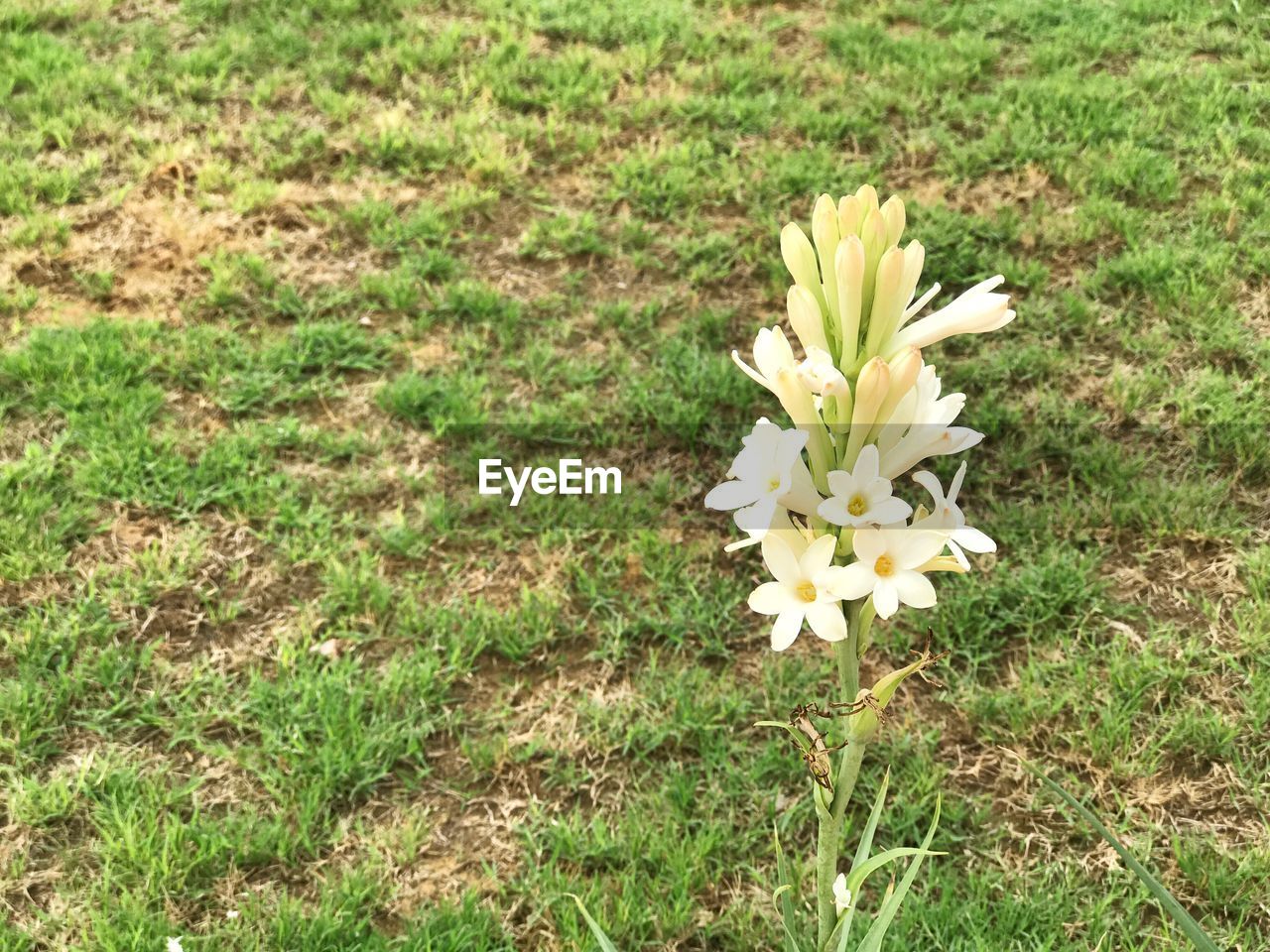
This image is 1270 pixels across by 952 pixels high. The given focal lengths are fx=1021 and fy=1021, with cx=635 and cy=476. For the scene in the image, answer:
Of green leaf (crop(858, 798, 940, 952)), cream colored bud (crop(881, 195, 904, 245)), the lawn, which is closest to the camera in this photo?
cream colored bud (crop(881, 195, 904, 245))

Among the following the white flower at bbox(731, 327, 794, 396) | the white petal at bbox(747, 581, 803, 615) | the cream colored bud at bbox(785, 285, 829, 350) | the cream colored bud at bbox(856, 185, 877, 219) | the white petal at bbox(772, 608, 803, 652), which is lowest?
the white petal at bbox(772, 608, 803, 652)

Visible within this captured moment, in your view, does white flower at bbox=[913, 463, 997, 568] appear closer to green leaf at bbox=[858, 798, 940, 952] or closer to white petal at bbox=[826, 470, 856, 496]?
white petal at bbox=[826, 470, 856, 496]

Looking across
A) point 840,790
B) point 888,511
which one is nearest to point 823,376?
point 888,511

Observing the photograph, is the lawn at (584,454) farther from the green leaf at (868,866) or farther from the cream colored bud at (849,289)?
the cream colored bud at (849,289)

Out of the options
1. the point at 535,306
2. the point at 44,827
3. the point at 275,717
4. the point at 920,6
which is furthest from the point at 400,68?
the point at 44,827

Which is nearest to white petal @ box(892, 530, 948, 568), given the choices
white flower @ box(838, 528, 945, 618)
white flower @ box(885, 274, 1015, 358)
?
white flower @ box(838, 528, 945, 618)

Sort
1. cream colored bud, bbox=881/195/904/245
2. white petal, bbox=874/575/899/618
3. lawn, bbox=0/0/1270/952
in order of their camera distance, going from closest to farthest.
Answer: white petal, bbox=874/575/899/618 < cream colored bud, bbox=881/195/904/245 < lawn, bbox=0/0/1270/952

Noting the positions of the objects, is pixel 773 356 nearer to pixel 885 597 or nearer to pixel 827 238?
pixel 827 238

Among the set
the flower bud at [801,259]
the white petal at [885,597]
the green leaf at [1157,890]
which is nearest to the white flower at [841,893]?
the green leaf at [1157,890]
